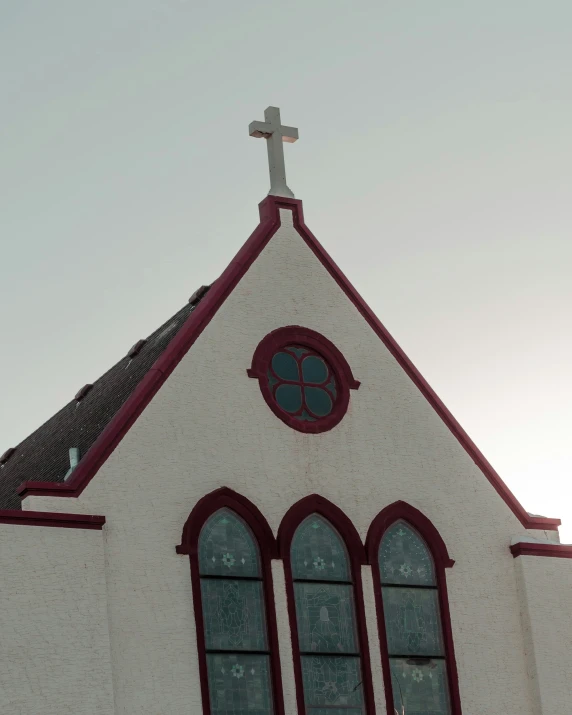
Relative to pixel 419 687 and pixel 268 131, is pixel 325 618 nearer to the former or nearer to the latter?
pixel 419 687

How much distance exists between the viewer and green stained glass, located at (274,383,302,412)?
95.6 feet

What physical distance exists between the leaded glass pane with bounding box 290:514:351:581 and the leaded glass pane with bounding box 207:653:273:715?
1.73 metres

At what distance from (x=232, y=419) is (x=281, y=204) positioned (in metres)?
4.39

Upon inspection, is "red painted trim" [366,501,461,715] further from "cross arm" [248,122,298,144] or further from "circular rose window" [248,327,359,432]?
"cross arm" [248,122,298,144]

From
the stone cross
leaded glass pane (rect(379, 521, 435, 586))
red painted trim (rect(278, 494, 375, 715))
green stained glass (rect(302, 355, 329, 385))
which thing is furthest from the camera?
the stone cross

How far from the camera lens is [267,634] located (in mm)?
27250

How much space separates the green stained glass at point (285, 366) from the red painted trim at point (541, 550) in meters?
4.71

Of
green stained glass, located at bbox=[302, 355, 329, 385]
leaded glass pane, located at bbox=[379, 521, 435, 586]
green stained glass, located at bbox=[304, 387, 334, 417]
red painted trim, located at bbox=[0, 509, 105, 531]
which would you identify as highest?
green stained glass, located at bbox=[302, 355, 329, 385]

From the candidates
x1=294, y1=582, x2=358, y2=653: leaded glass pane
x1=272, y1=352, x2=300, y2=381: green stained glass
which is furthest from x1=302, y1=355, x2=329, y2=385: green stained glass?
x1=294, y1=582, x2=358, y2=653: leaded glass pane

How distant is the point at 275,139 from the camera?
31766 millimetres

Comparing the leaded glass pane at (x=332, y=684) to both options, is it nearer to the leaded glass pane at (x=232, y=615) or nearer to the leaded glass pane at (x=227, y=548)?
the leaded glass pane at (x=232, y=615)

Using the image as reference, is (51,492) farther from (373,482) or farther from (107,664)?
(373,482)

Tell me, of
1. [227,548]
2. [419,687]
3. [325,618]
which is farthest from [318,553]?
[419,687]

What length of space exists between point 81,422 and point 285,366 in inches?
218
